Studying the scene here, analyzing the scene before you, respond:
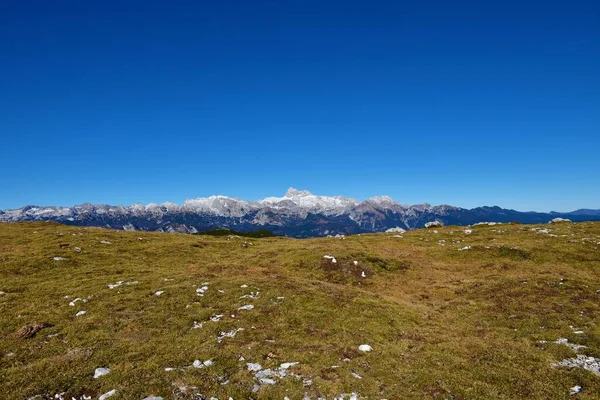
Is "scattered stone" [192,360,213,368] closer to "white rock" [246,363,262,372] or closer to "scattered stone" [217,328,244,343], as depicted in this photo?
"white rock" [246,363,262,372]

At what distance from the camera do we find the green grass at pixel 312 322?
16359 millimetres

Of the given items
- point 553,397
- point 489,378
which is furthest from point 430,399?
point 553,397

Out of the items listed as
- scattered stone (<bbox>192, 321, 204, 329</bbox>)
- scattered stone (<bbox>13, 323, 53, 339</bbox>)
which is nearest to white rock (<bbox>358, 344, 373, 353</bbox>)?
scattered stone (<bbox>192, 321, 204, 329</bbox>)

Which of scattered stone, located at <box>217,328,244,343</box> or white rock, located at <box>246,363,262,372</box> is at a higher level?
scattered stone, located at <box>217,328,244,343</box>

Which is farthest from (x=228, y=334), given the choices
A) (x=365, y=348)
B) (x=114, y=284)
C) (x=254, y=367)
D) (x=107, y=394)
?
(x=114, y=284)

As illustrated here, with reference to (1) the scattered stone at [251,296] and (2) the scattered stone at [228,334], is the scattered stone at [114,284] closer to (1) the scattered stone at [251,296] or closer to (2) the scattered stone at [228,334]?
(1) the scattered stone at [251,296]

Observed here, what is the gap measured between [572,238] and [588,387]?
4217 centimetres

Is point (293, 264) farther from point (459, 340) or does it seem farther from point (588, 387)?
point (588, 387)

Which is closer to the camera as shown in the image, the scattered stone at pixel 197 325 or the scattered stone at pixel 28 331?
the scattered stone at pixel 28 331

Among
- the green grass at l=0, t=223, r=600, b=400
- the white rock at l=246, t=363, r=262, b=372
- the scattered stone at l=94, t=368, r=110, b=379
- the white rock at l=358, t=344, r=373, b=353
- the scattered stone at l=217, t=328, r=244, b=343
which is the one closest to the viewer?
the green grass at l=0, t=223, r=600, b=400

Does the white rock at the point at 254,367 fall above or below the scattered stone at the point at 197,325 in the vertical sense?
below

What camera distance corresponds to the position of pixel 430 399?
15289 mm

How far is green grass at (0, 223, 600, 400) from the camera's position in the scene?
53.7 feet

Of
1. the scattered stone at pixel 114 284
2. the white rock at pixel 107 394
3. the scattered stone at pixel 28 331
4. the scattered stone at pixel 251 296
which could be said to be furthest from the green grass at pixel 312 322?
the scattered stone at pixel 114 284
